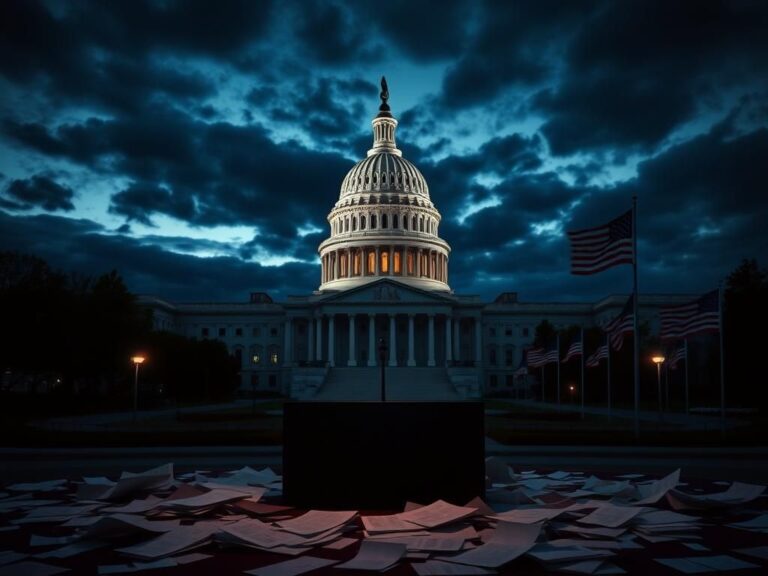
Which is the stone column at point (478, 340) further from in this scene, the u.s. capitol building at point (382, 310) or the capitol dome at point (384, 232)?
the capitol dome at point (384, 232)

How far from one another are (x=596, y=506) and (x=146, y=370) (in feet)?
202

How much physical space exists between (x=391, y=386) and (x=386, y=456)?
198 feet

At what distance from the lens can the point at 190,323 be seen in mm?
124500

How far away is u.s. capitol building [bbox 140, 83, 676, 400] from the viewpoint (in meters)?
103

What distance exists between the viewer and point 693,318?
32.0 metres

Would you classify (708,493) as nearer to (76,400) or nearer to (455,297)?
(76,400)

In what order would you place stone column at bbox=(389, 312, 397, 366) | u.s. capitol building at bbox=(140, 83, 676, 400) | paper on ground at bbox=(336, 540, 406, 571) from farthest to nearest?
u.s. capitol building at bbox=(140, 83, 676, 400) → stone column at bbox=(389, 312, 397, 366) → paper on ground at bbox=(336, 540, 406, 571)

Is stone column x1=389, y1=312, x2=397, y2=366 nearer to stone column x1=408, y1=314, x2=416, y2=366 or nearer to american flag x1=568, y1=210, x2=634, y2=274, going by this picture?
stone column x1=408, y1=314, x2=416, y2=366

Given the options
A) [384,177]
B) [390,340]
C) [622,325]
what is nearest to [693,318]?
[622,325]

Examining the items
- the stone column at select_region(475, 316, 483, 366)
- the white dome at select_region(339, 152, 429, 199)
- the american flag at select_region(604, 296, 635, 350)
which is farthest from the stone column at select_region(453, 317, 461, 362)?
the american flag at select_region(604, 296, 635, 350)

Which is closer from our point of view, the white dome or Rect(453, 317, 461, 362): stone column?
Rect(453, 317, 461, 362): stone column

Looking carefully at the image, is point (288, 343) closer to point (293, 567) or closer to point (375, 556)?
point (375, 556)

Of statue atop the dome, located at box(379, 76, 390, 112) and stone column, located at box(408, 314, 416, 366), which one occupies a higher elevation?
statue atop the dome, located at box(379, 76, 390, 112)

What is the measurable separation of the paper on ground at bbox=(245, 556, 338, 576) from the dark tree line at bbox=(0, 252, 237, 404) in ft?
160
